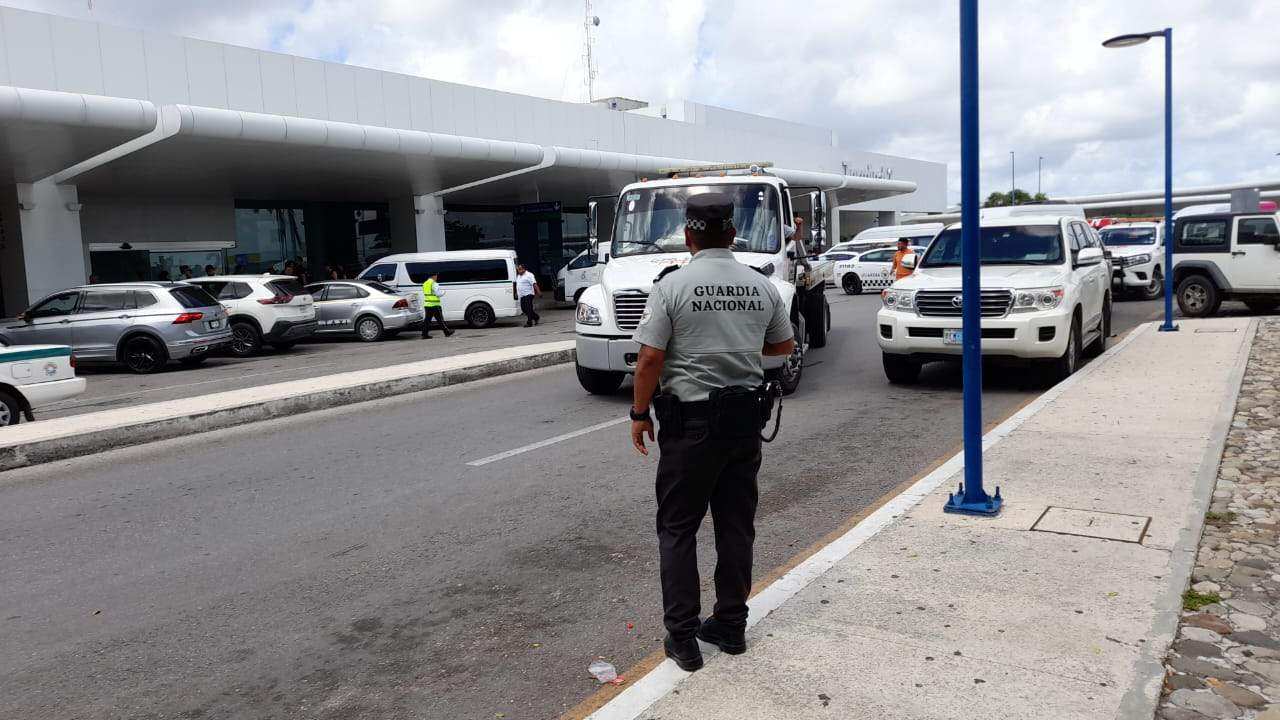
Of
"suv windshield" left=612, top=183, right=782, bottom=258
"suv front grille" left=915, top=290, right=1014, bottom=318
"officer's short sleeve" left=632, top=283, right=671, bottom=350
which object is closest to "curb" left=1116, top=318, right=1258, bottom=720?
"officer's short sleeve" left=632, top=283, right=671, bottom=350

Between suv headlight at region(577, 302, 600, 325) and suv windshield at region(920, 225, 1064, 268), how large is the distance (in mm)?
4190

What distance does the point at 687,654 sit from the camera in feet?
12.5

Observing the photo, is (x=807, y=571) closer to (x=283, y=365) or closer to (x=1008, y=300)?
(x=1008, y=300)

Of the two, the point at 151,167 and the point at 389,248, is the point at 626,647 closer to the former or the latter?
the point at 151,167

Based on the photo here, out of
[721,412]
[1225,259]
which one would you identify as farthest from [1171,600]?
[1225,259]

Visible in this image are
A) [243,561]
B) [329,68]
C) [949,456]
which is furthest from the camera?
[329,68]

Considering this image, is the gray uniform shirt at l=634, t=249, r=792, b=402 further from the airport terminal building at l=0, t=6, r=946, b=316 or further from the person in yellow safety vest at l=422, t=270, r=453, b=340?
the person in yellow safety vest at l=422, t=270, r=453, b=340

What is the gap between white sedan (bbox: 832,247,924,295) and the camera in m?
29.7

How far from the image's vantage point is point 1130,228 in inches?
966

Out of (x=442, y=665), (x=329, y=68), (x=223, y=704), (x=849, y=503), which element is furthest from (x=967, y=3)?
(x=329, y=68)

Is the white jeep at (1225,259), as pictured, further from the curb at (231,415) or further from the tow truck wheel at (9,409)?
the tow truck wheel at (9,409)

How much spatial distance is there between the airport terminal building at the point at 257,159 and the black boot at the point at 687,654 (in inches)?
685

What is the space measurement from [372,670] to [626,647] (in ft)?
3.60

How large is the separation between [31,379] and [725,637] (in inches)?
375
